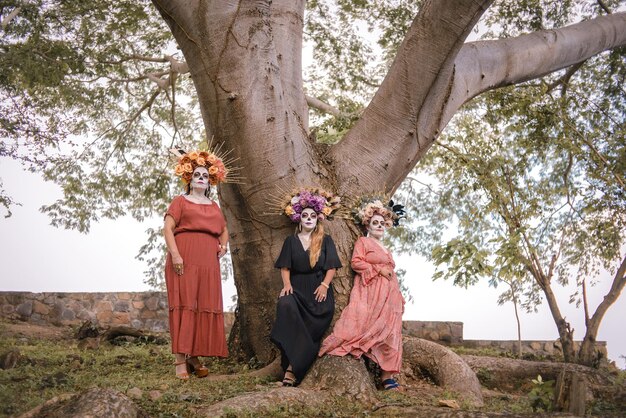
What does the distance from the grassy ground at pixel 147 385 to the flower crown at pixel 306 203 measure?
4.68 ft

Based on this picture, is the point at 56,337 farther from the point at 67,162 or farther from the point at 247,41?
the point at 247,41

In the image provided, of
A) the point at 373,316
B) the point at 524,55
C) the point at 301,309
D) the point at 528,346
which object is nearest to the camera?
the point at 301,309

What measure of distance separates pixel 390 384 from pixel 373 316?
59cm

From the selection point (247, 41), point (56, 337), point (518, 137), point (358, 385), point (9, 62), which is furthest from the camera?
point (518, 137)

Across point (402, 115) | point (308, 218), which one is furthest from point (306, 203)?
point (402, 115)

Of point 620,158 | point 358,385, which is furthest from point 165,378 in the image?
point 620,158

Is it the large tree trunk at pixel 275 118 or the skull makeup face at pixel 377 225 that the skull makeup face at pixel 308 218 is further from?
the skull makeup face at pixel 377 225

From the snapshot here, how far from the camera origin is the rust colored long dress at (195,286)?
6609mm

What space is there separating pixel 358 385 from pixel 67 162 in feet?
30.3

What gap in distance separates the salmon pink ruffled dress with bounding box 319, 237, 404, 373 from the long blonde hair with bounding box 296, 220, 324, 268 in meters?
0.36

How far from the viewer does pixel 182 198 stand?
678 centimetres

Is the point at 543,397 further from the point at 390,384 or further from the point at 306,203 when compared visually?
the point at 306,203

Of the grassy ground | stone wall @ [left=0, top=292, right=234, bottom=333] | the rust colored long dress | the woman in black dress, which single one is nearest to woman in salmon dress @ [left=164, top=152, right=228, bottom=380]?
the rust colored long dress

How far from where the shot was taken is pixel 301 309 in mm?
6355
